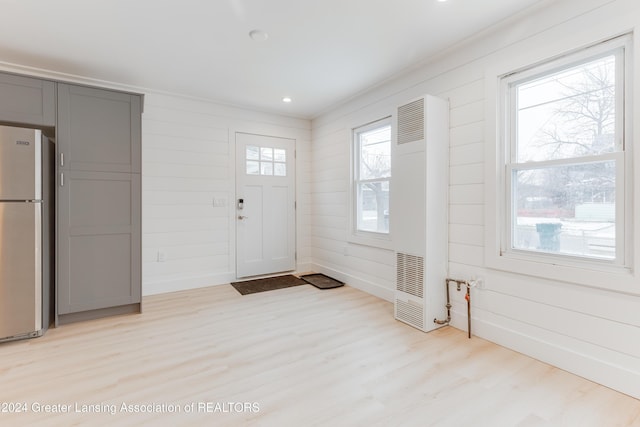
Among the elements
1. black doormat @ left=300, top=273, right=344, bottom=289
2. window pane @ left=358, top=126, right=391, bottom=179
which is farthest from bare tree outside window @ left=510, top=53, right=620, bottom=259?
black doormat @ left=300, top=273, right=344, bottom=289

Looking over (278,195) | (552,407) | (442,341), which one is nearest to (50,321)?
(278,195)

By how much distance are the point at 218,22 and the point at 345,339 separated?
9.25 ft

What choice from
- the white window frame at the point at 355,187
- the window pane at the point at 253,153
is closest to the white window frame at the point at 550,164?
the white window frame at the point at 355,187

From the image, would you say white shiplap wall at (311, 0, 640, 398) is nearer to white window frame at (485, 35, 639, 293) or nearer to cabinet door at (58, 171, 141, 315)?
white window frame at (485, 35, 639, 293)

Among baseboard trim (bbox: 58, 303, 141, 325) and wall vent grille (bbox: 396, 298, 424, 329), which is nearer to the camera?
wall vent grille (bbox: 396, 298, 424, 329)

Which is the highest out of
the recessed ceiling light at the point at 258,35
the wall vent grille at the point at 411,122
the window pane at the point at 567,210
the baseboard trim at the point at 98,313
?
the recessed ceiling light at the point at 258,35

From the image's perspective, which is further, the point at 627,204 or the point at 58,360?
the point at 58,360

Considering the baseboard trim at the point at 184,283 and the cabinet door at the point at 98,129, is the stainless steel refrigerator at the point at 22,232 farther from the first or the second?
the baseboard trim at the point at 184,283

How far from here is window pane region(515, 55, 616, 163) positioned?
194 centimetres

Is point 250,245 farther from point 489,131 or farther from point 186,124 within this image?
point 489,131

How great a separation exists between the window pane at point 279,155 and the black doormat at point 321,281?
1.90m

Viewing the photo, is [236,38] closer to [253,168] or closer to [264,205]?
[253,168]

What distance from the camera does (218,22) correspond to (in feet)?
7.73

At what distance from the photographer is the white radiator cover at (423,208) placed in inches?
105
